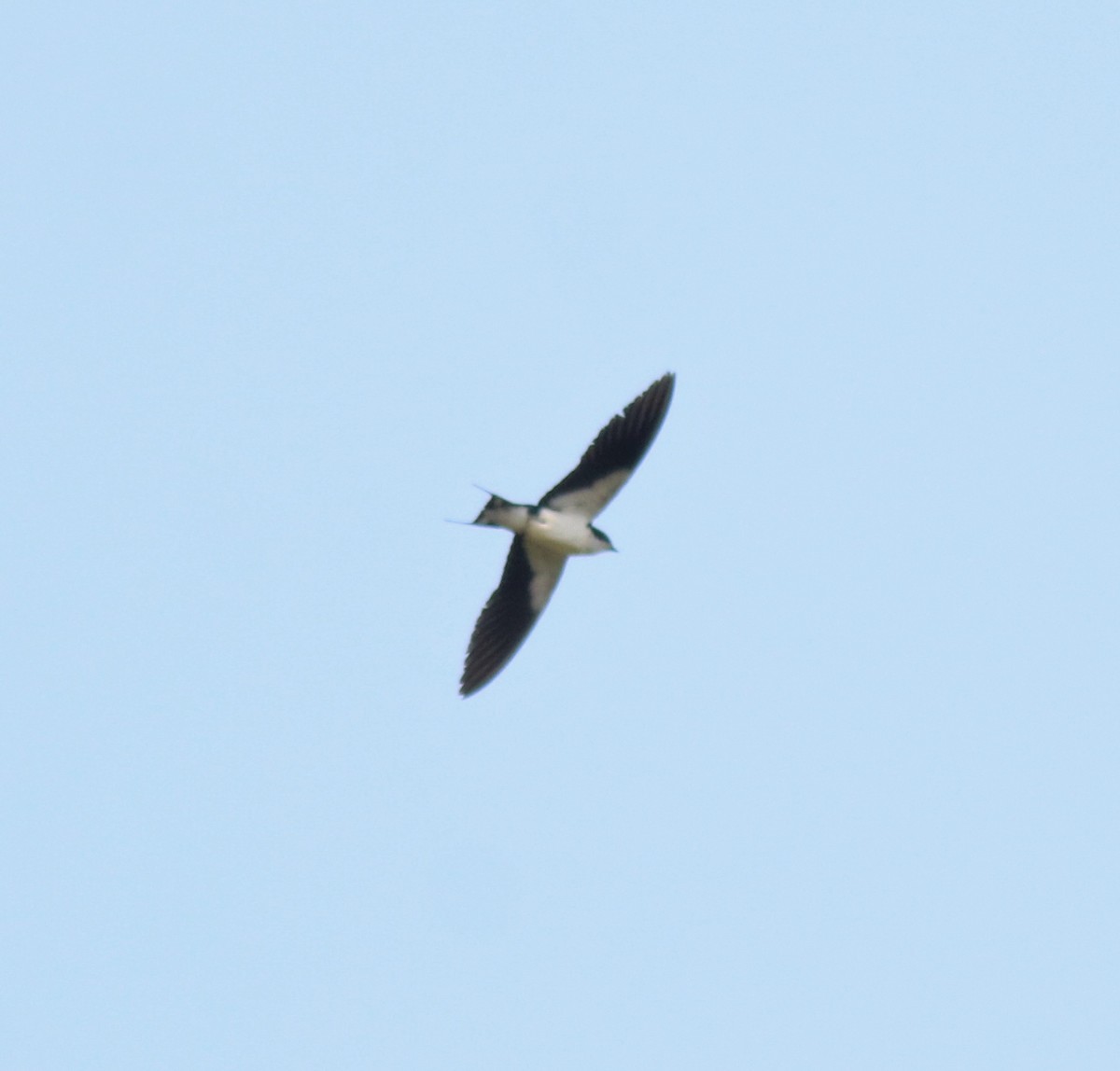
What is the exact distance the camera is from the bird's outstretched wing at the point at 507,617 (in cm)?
1998

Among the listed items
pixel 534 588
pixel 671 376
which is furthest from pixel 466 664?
pixel 671 376

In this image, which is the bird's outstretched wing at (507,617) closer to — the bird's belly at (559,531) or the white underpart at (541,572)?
the white underpart at (541,572)

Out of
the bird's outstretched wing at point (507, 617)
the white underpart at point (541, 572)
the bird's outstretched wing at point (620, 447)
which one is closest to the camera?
the bird's outstretched wing at point (620, 447)

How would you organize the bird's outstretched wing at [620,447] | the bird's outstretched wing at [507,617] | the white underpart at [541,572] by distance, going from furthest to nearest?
1. the bird's outstretched wing at [507,617]
2. the white underpart at [541,572]
3. the bird's outstretched wing at [620,447]

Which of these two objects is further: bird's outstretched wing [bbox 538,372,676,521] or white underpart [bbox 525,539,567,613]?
white underpart [bbox 525,539,567,613]

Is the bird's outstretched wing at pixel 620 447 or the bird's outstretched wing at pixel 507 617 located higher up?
the bird's outstretched wing at pixel 620 447

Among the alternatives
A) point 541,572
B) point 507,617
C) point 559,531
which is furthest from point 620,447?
point 507,617

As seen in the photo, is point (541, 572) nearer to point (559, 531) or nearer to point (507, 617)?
point (507, 617)

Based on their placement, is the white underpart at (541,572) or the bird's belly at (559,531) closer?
the bird's belly at (559,531)

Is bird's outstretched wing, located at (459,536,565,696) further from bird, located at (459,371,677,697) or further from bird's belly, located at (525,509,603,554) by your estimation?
bird's belly, located at (525,509,603,554)

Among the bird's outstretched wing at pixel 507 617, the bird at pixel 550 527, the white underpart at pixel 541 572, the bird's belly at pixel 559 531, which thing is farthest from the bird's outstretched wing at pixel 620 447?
the bird's outstretched wing at pixel 507 617

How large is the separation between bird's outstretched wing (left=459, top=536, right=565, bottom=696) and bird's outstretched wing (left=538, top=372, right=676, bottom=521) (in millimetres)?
760

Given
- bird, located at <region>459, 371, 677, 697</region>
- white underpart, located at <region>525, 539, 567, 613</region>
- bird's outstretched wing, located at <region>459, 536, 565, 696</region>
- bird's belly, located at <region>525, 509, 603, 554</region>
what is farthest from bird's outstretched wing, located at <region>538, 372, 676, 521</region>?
bird's outstretched wing, located at <region>459, 536, 565, 696</region>

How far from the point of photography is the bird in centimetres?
1941
